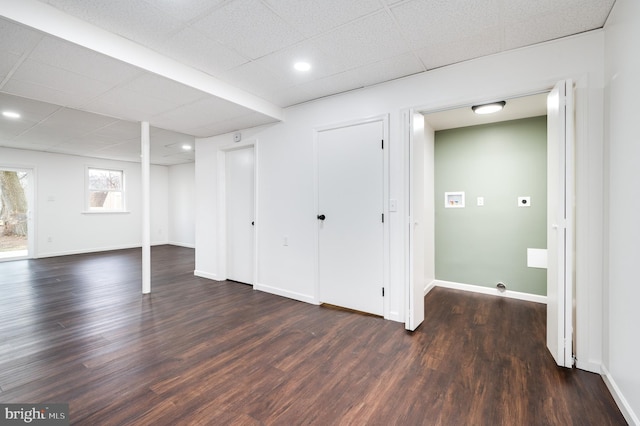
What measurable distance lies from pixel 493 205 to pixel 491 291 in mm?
1227

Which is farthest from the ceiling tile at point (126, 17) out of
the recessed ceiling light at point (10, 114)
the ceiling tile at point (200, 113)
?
the recessed ceiling light at point (10, 114)

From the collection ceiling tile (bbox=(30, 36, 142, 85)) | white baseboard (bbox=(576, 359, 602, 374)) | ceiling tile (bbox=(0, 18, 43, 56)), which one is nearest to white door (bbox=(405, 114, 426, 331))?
white baseboard (bbox=(576, 359, 602, 374))

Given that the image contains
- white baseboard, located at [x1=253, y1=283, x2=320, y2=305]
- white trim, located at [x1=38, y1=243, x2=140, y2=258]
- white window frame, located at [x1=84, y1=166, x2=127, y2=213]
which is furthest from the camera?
white window frame, located at [x1=84, y1=166, x2=127, y2=213]

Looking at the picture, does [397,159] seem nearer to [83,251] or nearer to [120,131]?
[120,131]

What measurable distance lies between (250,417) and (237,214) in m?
3.38

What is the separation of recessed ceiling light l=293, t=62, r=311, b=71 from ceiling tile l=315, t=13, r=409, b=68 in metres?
0.28

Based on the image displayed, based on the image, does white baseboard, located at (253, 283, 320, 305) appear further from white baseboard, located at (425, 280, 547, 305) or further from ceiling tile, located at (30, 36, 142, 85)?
ceiling tile, located at (30, 36, 142, 85)

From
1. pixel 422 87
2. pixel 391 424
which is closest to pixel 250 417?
pixel 391 424

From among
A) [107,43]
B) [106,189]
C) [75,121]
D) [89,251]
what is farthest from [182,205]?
[107,43]

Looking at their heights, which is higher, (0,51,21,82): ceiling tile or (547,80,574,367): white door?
(0,51,21,82): ceiling tile

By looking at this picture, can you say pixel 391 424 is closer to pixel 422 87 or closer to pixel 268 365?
pixel 268 365

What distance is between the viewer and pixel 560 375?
2055mm

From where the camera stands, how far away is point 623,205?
172 cm

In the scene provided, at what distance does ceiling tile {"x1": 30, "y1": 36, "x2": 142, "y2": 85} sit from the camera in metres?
2.13
